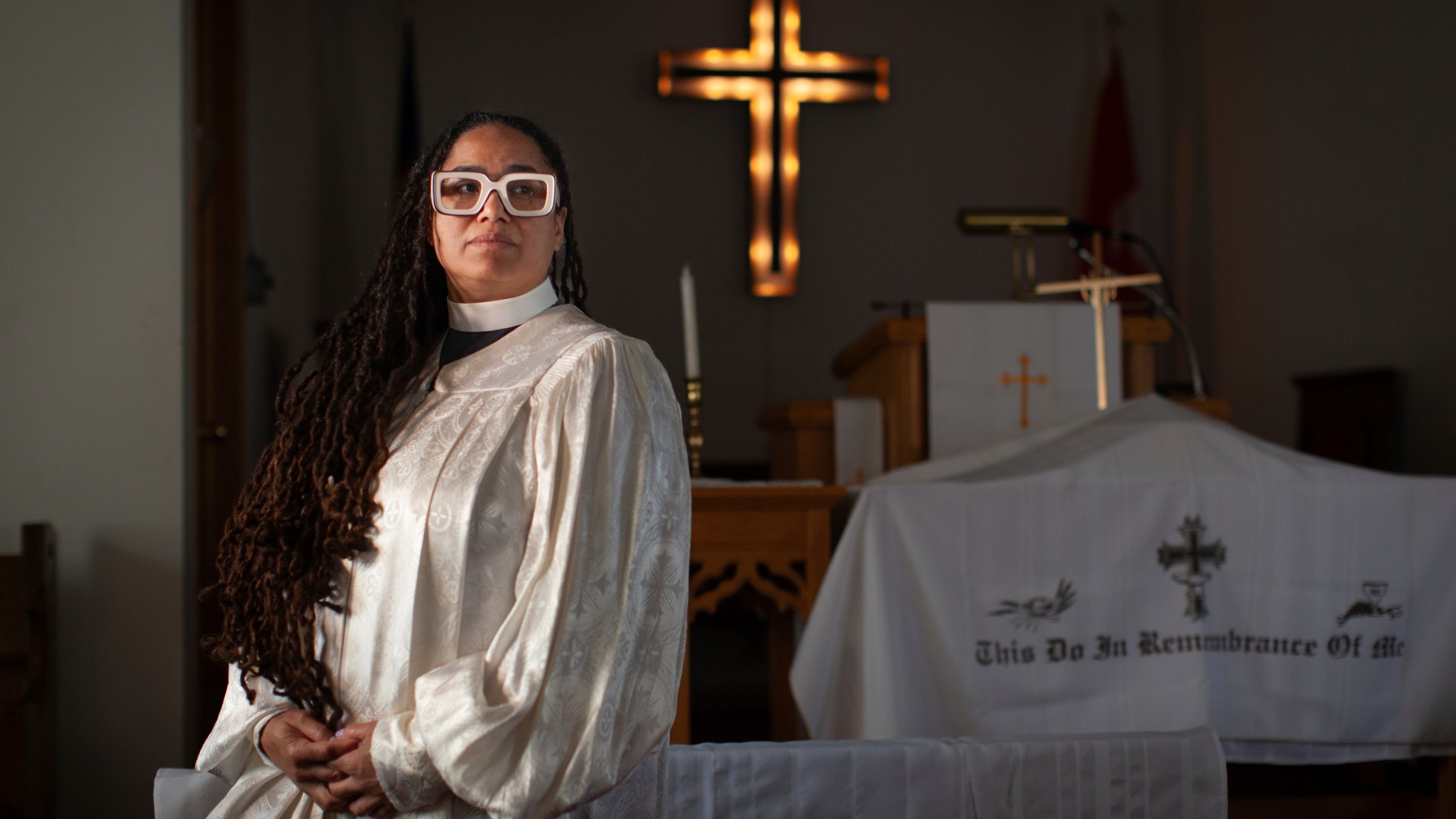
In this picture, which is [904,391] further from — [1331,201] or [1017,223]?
[1331,201]

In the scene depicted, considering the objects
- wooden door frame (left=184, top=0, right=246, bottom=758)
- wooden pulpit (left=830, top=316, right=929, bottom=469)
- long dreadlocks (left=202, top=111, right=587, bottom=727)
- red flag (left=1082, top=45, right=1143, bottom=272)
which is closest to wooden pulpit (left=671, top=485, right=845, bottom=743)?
wooden pulpit (left=830, top=316, right=929, bottom=469)

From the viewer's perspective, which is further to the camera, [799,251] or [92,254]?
[799,251]

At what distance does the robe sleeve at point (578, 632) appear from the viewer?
111cm

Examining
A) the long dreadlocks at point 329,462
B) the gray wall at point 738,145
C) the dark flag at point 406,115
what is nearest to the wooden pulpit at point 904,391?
the long dreadlocks at point 329,462

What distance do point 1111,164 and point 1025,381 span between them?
309cm

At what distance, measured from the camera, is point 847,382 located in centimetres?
374

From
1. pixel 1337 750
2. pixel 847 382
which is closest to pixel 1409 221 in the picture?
pixel 847 382

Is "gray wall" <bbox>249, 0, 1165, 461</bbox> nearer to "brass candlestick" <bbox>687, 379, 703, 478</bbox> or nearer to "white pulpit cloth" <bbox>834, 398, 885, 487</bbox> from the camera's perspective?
"white pulpit cloth" <bbox>834, 398, 885, 487</bbox>

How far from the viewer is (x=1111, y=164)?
564 centimetres

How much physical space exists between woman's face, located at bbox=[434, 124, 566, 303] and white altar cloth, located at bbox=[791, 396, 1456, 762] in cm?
123

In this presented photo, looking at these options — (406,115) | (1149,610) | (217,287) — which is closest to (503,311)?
(1149,610)

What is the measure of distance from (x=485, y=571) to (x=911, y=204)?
481 centimetres

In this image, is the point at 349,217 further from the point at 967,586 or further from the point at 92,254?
the point at 967,586

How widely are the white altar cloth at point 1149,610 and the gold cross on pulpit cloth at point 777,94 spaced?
3171 millimetres
